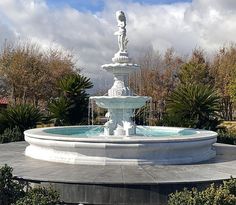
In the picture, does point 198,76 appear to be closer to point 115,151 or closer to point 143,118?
point 143,118

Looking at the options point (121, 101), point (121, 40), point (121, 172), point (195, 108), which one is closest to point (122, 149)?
point (121, 172)

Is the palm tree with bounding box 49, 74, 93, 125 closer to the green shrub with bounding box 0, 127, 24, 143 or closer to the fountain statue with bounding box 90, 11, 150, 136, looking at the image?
the green shrub with bounding box 0, 127, 24, 143

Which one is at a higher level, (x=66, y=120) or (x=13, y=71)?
(x=13, y=71)

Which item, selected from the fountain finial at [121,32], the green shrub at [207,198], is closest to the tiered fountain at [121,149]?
the fountain finial at [121,32]

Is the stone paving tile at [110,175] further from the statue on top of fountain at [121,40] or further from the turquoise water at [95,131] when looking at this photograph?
the turquoise water at [95,131]

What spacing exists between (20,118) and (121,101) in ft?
22.4

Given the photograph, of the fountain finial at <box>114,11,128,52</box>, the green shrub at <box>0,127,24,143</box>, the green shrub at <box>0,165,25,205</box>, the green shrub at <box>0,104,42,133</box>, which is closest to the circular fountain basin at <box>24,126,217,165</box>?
the green shrub at <box>0,165,25,205</box>

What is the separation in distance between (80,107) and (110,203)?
13.2m

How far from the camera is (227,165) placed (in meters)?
9.05

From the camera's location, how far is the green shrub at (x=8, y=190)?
21.3 ft

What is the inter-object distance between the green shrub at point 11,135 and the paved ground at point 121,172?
5687 mm

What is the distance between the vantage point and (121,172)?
8.05 meters

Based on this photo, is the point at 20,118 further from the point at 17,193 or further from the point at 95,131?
the point at 17,193

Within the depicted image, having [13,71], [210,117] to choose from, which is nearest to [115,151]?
[210,117]
